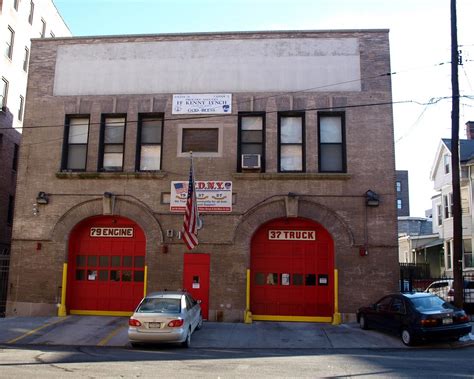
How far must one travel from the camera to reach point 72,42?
20.3m

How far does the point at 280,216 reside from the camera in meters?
18.2

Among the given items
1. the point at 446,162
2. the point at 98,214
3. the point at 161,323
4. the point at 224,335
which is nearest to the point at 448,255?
the point at 446,162

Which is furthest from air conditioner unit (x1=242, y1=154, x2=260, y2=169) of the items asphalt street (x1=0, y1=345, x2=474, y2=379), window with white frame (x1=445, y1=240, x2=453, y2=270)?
window with white frame (x1=445, y1=240, x2=453, y2=270)

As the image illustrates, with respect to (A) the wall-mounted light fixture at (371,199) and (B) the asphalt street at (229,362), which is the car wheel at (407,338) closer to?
(B) the asphalt street at (229,362)

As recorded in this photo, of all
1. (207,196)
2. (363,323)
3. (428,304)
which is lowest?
(363,323)

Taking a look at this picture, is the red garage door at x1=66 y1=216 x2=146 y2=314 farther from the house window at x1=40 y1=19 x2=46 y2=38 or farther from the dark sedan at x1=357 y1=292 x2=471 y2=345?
the house window at x1=40 y1=19 x2=46 y2=38

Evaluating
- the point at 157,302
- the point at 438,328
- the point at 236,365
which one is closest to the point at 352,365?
the point at 236,365

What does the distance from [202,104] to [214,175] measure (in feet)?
9.15

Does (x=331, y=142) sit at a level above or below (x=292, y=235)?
above

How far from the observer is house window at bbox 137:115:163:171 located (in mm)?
19328

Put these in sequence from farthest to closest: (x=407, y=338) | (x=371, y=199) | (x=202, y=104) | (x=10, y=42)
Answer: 1. (x=10, y=42)
2. (x=202, y=104)
3. (x=371, y=199)
4. (x=407, y=338)

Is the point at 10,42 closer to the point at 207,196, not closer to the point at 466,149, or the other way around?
the point at 207,196

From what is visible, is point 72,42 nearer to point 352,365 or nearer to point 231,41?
point 231,41

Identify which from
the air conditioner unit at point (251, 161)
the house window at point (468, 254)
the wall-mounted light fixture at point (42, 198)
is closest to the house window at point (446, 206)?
the house window at point (468, 254)
